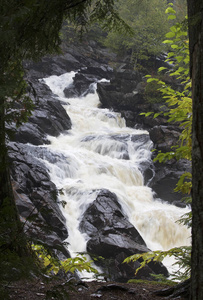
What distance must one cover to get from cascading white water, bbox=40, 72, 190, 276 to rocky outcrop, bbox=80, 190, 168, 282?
17.0 inches

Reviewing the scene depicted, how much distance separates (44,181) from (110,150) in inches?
269

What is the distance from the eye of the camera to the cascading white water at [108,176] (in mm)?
11680

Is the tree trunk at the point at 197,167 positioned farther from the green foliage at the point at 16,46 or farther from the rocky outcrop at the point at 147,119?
the rocky outcrop at the point at 147,119

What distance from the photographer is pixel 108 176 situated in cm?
1479

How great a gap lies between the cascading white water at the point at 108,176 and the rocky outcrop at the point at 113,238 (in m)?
0.43

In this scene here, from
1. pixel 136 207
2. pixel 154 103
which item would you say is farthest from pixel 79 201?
pixel 154 103

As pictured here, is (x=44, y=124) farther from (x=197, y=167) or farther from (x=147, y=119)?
(x=197, y=167)

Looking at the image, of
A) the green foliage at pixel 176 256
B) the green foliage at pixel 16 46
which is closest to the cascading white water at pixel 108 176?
the green foliage at pixel 176 256

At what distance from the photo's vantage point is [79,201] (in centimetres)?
1190

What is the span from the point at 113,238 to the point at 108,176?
5004 millimetres

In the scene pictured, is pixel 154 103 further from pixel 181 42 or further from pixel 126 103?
pixel 181 42

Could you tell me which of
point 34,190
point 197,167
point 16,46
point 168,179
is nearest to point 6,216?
point 197,167

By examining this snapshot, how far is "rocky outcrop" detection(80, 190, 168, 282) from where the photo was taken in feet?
30.6

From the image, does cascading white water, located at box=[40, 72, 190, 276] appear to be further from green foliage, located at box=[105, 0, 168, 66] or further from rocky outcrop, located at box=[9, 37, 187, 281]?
green foliage, located at box=[105, 0, 168, 66]
